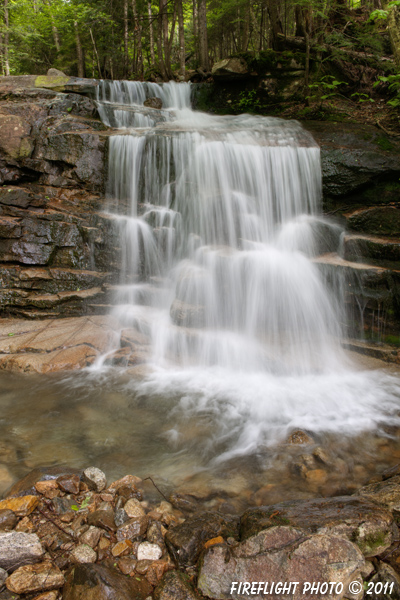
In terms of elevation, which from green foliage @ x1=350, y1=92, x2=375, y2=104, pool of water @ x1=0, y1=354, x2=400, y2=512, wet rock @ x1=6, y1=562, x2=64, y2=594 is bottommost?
pool of water @ x1=0, y1=354, x2=400, y2=512

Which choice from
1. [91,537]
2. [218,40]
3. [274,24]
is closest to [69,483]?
[91,537]

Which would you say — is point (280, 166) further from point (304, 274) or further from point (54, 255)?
point (54, 255)

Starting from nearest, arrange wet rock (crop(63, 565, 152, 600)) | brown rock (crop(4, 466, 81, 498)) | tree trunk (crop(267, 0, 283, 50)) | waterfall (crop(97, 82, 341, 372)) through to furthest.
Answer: wet rock (crop(63, 565, 152, 600))
brown rock (crop(4, 466, 81, 498))
waterfall (crop(97, 82, 341, 372))
tree trunk (crop(267, 0, 283, 50))

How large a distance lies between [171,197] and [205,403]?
5.86 meters

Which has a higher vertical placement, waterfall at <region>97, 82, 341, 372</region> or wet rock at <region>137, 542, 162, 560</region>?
waterfall at <region>97, 82, 341, 372</region>

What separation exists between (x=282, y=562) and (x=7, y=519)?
2.15m

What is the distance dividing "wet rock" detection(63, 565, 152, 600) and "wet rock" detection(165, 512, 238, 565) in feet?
0.96

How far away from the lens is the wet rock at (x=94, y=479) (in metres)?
3.27

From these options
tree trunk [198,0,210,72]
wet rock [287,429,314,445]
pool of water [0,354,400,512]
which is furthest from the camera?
tree trunk [198,0,210,72]

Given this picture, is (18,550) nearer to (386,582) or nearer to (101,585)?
(101,585)

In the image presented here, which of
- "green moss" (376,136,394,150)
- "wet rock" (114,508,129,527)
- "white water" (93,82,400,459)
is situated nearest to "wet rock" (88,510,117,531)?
"wet rock" (114,508,129,527)

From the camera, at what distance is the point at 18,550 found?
241 centimetres

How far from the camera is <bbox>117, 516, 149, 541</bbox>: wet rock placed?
2.72 m

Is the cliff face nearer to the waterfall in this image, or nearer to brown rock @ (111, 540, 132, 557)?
the waterfall
